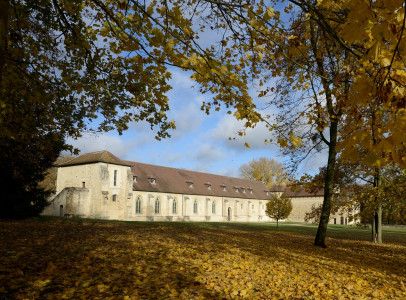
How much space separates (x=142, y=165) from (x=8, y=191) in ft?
90.4

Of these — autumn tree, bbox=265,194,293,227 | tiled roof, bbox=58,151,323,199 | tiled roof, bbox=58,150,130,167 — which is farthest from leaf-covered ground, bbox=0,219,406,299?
tiled roof, bbox=58,150,130,167

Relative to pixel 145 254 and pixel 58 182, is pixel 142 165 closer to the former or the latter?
pixel 58 182

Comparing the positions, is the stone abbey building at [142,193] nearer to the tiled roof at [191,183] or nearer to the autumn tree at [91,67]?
the tiled roof at [191,183]

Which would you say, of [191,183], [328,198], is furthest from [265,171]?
[328,198]

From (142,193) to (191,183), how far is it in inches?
418

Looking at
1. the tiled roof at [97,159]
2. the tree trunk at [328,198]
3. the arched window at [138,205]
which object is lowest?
the arched window at [138,205]

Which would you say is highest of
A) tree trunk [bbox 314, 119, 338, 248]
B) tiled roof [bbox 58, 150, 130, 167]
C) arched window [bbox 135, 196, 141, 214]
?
tiled roof [bbox 58, 150, 130, 167]

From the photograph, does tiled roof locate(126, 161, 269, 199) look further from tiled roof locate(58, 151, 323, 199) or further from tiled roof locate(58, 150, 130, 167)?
tiled roof locate(58, 150, 130, 167)

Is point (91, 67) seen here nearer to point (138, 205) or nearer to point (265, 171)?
point (138, 205)

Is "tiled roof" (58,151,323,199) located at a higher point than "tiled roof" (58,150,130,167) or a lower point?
lower

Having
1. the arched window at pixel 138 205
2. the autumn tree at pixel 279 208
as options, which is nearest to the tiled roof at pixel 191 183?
the arched window at pixel 138 205

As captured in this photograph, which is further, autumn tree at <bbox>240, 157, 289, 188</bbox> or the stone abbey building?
autumn tree at <bbox>240, 157, 289, 188</bbox>

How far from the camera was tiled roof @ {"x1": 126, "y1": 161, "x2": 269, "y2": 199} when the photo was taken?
143 feet

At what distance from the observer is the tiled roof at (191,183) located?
43.5 m
